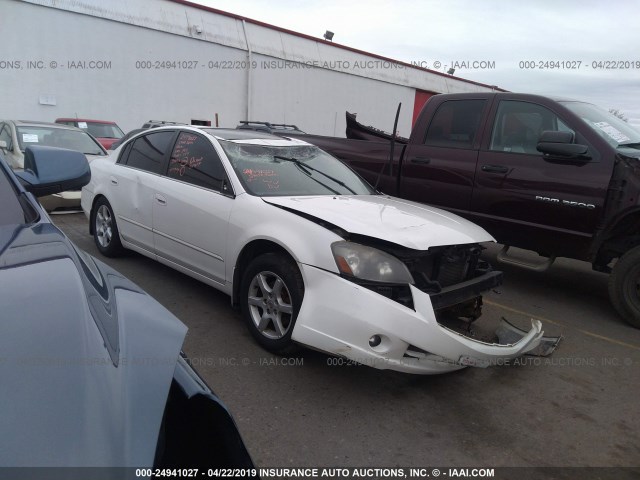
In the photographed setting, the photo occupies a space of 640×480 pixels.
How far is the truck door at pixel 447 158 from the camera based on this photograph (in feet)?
18.1

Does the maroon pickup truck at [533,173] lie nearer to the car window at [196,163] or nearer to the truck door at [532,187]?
the truck door at [532,187]

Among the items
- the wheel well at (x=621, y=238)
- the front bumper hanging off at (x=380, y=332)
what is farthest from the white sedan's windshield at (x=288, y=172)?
the wheel well at (x=621, y=238)

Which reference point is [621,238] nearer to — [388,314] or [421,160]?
[421,160]

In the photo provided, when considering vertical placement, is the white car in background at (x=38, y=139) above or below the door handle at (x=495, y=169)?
below

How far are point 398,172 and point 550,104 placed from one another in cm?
178

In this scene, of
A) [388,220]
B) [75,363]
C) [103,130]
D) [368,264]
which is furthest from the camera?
[103,130]

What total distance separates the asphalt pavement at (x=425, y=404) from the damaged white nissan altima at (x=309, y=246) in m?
0.29

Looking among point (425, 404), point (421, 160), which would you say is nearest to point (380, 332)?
point (425, 404)

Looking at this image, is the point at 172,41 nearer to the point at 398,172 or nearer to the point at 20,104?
Answer: the point at 20,104

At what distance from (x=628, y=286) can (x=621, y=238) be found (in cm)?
46

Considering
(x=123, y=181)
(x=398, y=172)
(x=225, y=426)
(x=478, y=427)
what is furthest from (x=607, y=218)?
(x=123, y=181)

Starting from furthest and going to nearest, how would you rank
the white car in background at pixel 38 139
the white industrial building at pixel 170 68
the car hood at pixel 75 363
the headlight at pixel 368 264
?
the white industrial building at pixel 170 68 → the white car in background at pixel 38 139 → the headlight at pixel 368 264 → the car hood at pixel 75 363

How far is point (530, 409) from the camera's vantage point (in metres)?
3.21

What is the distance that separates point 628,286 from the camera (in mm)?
4648
